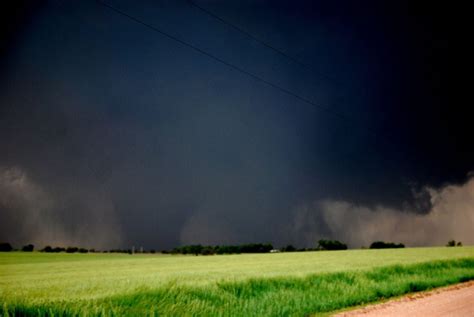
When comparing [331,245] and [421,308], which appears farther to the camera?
[331,245]

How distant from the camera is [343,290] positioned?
513 inches

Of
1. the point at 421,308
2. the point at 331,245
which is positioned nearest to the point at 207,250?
the point at 331,245

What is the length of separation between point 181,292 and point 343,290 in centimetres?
643

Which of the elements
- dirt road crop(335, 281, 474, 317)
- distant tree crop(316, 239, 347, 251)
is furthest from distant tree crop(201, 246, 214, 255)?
dirt road crop(335, 281, 474, 317)

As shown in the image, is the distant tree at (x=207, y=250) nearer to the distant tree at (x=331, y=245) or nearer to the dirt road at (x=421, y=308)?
the distant tree at (x=331, y=245)

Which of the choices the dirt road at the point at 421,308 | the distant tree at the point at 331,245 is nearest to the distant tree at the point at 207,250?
the distant tree at the point at 331,245

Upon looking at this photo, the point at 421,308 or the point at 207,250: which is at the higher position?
the point at 421,308

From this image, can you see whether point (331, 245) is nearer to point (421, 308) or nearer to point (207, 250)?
point (207, 250)

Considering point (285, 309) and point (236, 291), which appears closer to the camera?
point (285, 309)

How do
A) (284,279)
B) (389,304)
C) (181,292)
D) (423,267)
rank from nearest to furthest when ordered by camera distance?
(181,292)
(389,304)
(284,279)
(423,267)

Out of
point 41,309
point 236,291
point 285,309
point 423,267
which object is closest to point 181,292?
point 236,291

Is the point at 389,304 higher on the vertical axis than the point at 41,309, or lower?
lower

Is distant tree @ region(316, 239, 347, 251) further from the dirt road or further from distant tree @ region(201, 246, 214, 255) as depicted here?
the dirt road

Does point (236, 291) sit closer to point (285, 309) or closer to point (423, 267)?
point (285, 309)
